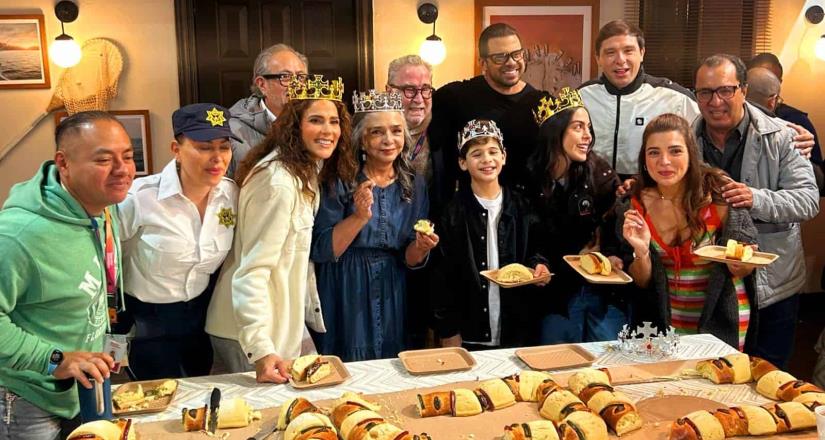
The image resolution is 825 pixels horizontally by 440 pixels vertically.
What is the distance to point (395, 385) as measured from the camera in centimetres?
222

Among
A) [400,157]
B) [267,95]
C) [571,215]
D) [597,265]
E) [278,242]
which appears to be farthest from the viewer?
[267,95]

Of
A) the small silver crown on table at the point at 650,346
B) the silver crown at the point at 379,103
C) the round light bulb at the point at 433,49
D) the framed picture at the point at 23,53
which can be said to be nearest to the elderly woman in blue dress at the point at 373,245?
the silver crown at the point at 379,103

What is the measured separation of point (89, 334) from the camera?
2084mm

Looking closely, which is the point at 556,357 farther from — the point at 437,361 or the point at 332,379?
the point at 332,379

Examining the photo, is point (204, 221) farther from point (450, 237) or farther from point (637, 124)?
point (637, 124)

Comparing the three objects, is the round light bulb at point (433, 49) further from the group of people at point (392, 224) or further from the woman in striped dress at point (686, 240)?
the woman in striped dress at point (686, 240)

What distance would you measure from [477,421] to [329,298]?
116cm

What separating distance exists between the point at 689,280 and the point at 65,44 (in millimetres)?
4455

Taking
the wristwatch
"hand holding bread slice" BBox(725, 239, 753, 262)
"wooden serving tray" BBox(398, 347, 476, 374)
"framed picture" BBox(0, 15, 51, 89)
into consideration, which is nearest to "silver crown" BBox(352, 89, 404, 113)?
"wooden serving tray" BBox(398, 347, 476, 374)

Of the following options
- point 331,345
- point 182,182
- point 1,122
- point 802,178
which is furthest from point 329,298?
point 1,122

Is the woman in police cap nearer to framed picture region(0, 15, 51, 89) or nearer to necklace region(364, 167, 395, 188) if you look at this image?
necklace region(364, 167, 395, 188)

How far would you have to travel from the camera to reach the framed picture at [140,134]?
5.43 metres

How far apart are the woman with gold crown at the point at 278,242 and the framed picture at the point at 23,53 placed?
344cm

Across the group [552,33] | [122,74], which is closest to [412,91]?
[552,33]
